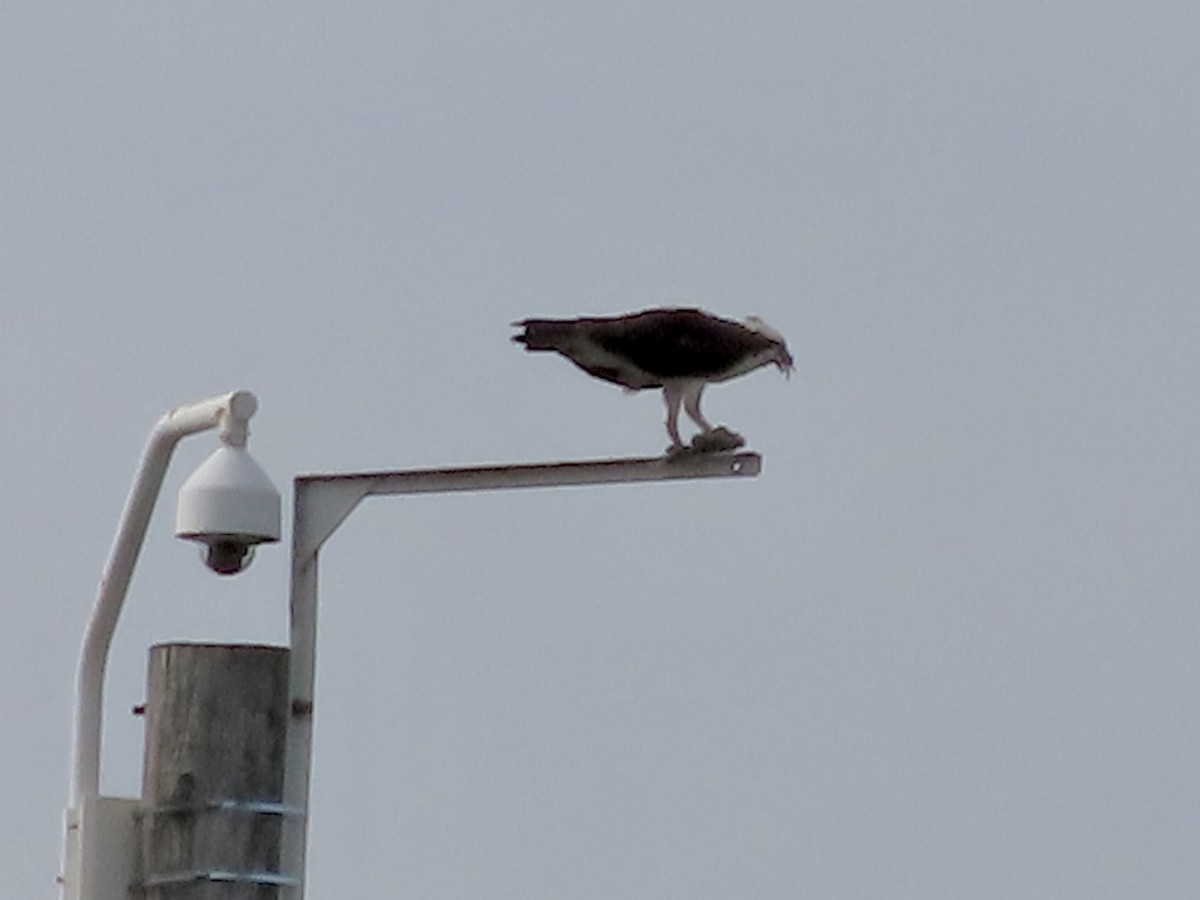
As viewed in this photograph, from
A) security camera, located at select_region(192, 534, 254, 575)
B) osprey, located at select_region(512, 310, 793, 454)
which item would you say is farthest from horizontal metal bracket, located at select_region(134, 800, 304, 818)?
osprey, located at select_region(512, 310, 793, 454)

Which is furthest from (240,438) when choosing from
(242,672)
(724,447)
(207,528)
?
(724,447)

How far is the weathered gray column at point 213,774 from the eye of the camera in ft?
21.4

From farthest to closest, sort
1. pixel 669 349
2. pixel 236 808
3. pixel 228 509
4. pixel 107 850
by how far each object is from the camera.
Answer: pixel 669 349, pixel 228 509, pixel 107 850, pixel 236 808

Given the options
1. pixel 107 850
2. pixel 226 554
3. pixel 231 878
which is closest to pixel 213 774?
pixel 231 878

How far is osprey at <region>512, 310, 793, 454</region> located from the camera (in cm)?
788

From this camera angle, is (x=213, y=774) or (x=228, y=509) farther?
(x=228, y=509)

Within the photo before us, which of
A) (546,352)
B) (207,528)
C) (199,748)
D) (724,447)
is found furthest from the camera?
(546,352)

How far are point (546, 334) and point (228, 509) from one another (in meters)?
1.42

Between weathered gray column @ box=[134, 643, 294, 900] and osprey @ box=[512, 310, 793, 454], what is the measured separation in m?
1.54

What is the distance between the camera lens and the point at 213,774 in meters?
6.52

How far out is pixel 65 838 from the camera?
6.92 m

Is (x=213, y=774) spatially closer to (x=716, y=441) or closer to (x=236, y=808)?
(x=236, y=808)

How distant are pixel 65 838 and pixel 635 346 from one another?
1947 millimetres

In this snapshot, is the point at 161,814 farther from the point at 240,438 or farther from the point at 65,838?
the point at 240,438
